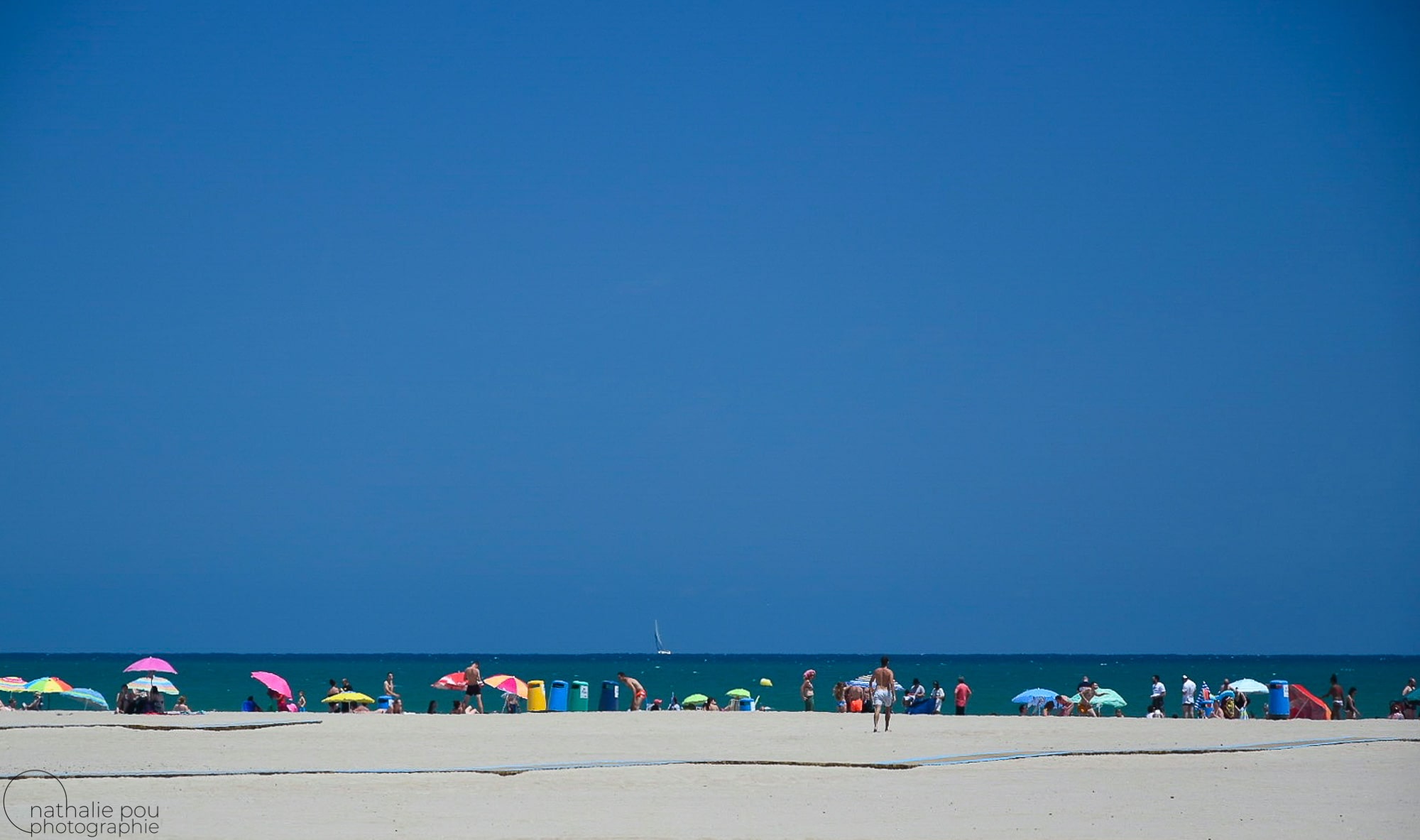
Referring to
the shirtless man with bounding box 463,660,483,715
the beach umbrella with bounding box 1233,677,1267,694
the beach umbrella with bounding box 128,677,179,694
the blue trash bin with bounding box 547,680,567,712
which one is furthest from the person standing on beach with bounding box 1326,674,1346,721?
the beach umbrella with bounding box 128,677,179,694

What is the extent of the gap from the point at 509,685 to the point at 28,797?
22.5m

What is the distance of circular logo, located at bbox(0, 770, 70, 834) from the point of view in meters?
13.3

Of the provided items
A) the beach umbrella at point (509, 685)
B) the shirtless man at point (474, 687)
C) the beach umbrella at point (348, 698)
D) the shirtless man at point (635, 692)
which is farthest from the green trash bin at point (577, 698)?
the beach umbrella at point (348, 698)

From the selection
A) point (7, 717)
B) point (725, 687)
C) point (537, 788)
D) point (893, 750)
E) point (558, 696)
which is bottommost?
point (537, 788)

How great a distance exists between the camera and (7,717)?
2781 centimetres

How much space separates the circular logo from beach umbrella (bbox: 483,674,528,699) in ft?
67.8

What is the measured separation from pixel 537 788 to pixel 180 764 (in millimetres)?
5198

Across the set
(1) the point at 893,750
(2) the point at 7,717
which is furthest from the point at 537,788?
(2) the point at 7,717

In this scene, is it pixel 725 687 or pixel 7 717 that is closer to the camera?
pixel 7 717

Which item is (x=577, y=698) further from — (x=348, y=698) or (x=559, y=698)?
(x=348, y=698)

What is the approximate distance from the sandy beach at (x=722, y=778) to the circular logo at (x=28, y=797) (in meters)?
0.06

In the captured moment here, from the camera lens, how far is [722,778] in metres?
17.2

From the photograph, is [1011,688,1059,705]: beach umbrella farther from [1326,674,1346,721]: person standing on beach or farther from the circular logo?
the circular logo

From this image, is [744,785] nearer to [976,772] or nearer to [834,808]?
[834,808]
